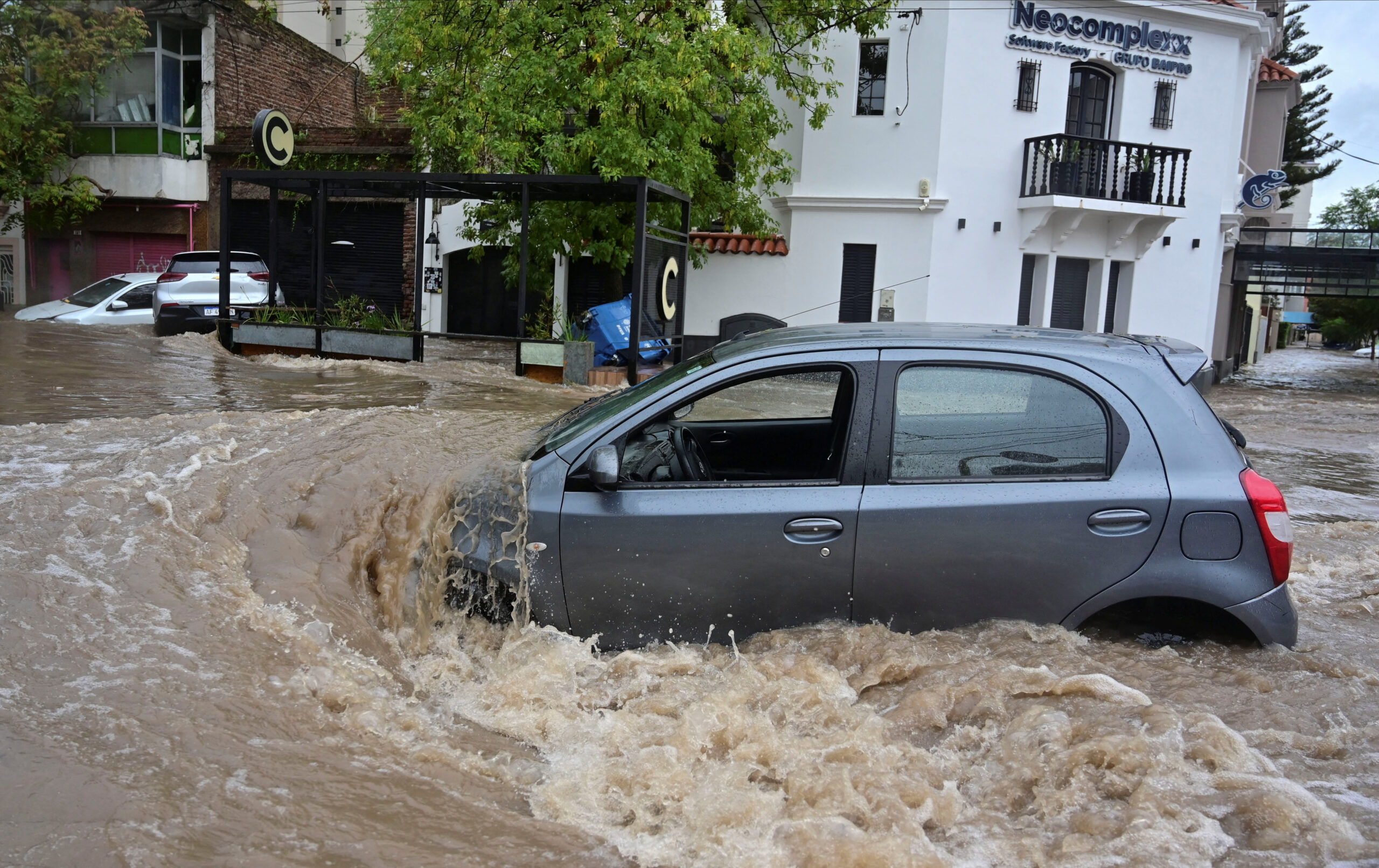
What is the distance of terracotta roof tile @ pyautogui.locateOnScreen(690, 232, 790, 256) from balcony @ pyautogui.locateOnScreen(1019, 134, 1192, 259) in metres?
4.64

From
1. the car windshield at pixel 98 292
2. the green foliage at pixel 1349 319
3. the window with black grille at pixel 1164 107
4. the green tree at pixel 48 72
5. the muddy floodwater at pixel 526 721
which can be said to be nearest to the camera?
the muddy floodwater at pixel 526 721

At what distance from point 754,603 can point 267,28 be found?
26.3 m

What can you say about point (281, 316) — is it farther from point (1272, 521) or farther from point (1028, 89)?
point (1028, 89)

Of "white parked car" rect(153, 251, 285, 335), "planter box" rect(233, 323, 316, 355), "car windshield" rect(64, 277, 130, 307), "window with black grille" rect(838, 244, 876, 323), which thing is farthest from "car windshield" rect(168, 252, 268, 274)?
"window with black grille" rect(838, 244, 876, 323)

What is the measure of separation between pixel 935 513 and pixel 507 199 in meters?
12.9

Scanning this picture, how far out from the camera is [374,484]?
17.4ft

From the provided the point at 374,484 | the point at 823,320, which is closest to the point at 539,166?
the point at 823,320

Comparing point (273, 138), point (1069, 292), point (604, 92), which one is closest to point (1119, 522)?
point (604, 92)

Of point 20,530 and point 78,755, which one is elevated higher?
point 20,530

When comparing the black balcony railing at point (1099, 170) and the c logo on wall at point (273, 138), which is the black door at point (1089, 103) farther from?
the c logo on wall at point (273, 138)

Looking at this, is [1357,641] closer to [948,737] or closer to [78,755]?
[948,737]

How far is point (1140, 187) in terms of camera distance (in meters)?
20.5

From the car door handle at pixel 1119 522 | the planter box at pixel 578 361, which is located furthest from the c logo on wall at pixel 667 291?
the car door handle at pixel 1119 522

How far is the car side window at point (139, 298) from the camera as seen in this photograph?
18.7 meters
